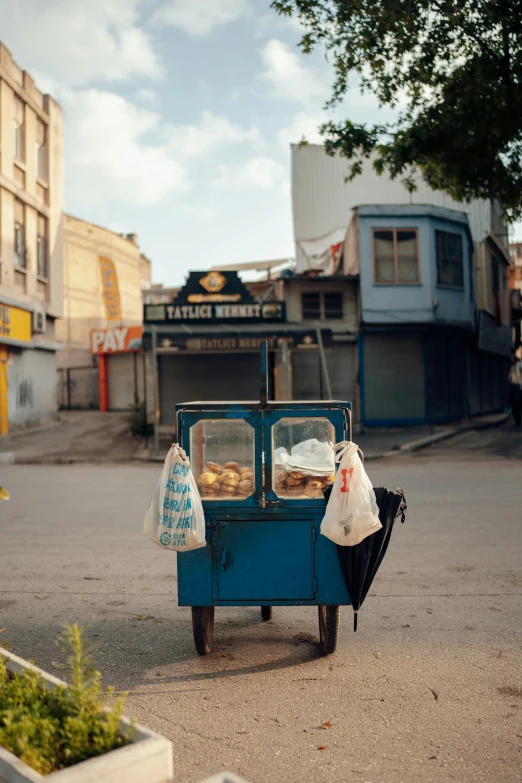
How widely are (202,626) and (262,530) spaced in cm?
74

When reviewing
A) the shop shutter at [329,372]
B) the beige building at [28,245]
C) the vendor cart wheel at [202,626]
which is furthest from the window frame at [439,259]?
the vendor cart wheel at [202,626]

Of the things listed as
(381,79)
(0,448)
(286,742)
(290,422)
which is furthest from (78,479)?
(286,742)

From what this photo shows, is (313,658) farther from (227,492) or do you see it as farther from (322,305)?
(322,305)

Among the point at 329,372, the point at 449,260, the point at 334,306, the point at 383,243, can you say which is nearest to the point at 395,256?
the point at 383,243

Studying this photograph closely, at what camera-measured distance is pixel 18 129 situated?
25703 mm

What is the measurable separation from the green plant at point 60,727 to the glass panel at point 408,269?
78.3ft

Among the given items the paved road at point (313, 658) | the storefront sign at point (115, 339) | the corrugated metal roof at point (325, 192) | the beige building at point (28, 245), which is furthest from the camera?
the corrugated metal roof at point (325, 192)

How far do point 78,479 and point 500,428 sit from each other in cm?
1712

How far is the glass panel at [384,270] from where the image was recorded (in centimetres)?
2562

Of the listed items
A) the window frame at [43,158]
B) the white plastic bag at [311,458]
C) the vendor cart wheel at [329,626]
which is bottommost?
the vendor cart wheel at [329,626]

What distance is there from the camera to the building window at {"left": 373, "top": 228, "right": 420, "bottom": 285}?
84.1ft

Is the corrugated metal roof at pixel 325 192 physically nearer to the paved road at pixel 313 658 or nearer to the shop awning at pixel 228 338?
the shop awning at pixel 228 338

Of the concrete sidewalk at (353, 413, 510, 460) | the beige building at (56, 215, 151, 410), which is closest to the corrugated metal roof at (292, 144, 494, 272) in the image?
the beige building at (56, 215, 151, 410)

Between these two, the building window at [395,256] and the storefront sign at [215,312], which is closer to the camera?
the storefront sign at [215,312]
